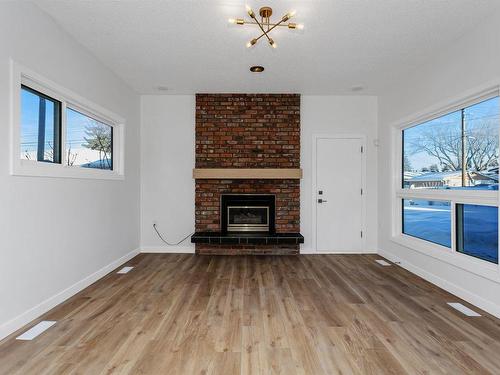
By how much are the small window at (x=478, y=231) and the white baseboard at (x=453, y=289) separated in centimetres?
37

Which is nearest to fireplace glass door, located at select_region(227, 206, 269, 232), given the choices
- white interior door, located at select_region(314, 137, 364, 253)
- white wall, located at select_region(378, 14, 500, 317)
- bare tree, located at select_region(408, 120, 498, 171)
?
white interior door, located at select_region(314, 137, 364, 253)

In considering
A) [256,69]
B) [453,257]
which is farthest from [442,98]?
[256,69]

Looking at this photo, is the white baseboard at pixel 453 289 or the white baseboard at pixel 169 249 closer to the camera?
the white baseboard at pixel 453 289

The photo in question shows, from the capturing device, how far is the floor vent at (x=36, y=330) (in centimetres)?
210

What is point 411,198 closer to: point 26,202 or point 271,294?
point 271,294

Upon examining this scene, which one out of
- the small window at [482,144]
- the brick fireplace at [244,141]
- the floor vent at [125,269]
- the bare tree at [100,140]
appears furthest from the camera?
the brick fireplace at [244,141]

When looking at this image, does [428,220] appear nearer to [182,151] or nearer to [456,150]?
[456,150]

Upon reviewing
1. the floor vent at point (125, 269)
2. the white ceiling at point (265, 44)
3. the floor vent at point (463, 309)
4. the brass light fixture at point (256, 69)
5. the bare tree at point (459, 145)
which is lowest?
the floor vent at point (463, 309)

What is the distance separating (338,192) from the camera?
4.82 m

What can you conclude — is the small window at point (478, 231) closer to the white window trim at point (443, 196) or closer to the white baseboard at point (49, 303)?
the white window trim at point (443, 196)

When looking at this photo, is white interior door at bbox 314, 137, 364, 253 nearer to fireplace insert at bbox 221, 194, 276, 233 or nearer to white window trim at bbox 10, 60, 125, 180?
fireplace insert at bbox 221, 194, 276, 233

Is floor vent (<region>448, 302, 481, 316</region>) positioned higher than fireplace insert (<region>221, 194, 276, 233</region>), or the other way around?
fireplace insert (<region>221, 194, 276, 233</region>)

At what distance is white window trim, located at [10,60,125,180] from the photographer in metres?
2.19

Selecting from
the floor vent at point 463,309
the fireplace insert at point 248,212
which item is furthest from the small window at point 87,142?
the floor vent at point 463,309
